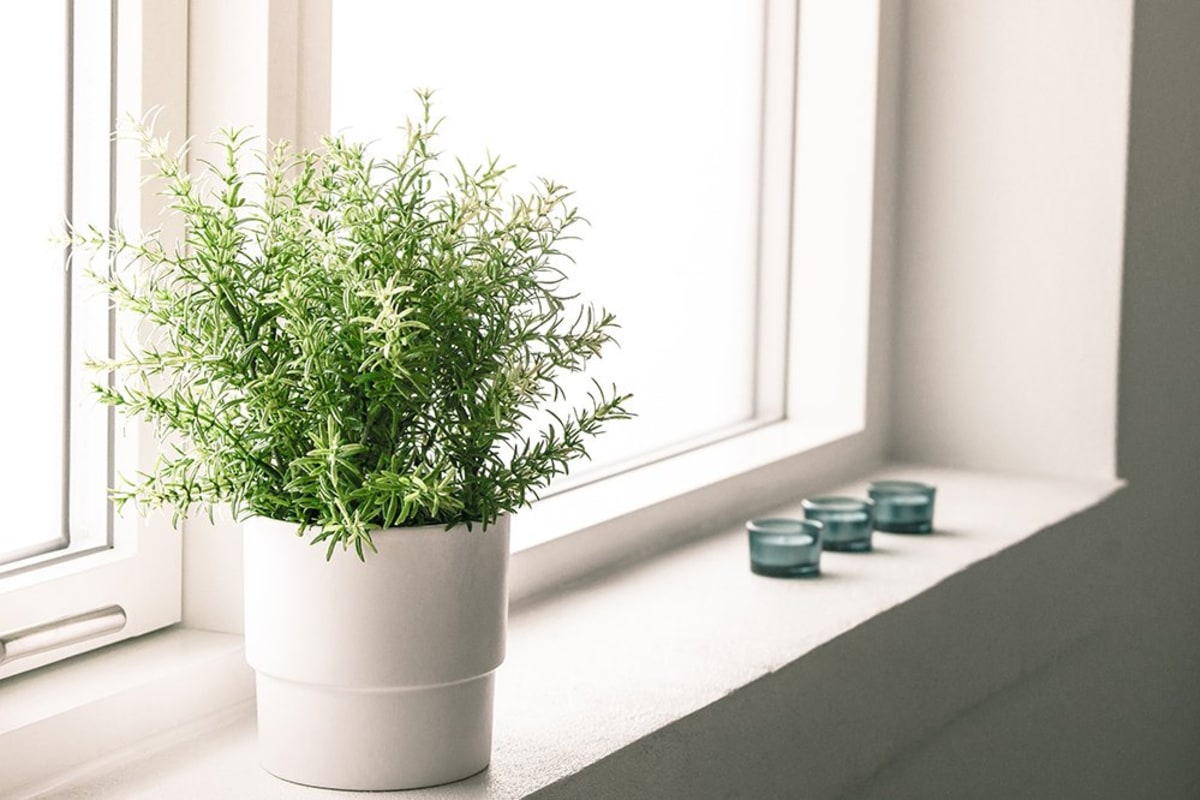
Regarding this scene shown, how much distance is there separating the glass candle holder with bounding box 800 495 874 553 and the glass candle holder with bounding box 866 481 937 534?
0.24 ft

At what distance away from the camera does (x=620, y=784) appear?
40.4 inches

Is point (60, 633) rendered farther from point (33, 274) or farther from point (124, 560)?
point (33, 274)

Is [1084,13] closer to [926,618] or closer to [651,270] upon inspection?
[651,270]

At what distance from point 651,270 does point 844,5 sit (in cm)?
44

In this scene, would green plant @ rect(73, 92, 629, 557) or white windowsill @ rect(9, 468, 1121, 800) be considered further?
white windowsill @ rect(9, 468, 1121, 800)

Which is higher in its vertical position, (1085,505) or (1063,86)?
(1063,86)

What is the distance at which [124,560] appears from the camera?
3.40 feet

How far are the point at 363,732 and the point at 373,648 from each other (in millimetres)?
54

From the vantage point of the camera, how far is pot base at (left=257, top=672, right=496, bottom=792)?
34.3 inches

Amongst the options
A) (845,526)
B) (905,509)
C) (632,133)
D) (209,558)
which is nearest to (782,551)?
(845,526)

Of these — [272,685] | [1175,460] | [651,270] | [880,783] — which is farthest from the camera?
[1175,460]

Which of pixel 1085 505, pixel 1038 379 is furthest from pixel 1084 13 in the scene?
pixel 1085 505

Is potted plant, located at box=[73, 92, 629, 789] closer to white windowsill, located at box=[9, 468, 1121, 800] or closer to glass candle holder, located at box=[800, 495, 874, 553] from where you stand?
white windowsill, located at box=[9, 468, 1121, 800]

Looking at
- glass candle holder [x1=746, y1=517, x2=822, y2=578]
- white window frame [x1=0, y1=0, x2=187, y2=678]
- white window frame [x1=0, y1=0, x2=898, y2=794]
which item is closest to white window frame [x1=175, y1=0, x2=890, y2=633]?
white window frame [x1=0, y1=0, x2=898, y2=794]
